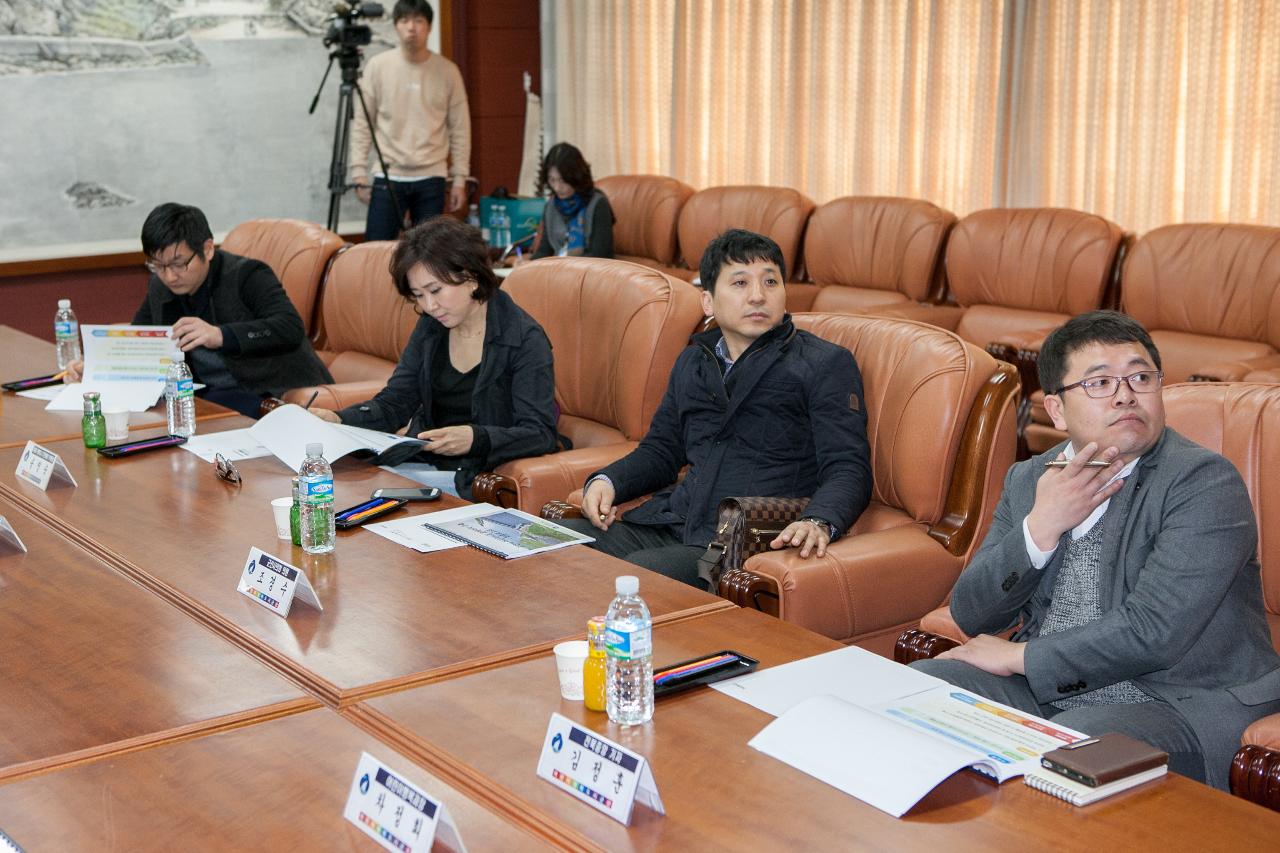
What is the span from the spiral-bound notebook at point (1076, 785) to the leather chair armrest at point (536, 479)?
1.81 metres

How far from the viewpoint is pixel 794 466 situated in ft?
9.71

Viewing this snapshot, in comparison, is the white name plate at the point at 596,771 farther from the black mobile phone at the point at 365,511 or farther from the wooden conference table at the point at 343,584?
the black mobile phone at the point at 365,511

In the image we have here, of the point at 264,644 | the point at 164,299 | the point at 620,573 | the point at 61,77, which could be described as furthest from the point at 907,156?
the point at 264,644

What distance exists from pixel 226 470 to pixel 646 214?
4.40m

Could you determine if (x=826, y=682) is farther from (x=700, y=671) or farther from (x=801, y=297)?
(x=801, y=297)

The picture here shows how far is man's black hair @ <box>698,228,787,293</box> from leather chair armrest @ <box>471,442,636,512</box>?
57 centimetres

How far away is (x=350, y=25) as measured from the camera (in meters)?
6.71

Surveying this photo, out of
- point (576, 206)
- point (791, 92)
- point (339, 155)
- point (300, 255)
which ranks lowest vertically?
point (300, 255)

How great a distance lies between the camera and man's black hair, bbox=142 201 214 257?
3930mm

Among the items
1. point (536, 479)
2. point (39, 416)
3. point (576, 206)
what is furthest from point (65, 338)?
point (576, 206)

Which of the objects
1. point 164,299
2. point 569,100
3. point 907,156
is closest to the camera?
point 164,299

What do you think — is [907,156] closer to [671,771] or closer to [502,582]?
[502,582]

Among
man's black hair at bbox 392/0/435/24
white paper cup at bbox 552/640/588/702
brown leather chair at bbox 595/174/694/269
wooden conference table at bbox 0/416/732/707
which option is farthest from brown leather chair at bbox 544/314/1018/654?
man's black hair at bbox 392/0/435/24

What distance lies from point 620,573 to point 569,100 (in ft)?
20.7
